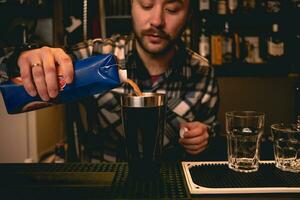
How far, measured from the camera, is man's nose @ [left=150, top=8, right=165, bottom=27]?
153 cm

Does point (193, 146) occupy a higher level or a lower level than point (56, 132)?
higher

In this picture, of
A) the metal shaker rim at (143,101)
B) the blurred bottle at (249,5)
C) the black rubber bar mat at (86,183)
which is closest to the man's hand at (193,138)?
the black rubber bar mat at (86,183)

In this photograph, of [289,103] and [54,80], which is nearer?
[54,80]

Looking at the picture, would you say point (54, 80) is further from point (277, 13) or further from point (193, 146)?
point (277, 13)

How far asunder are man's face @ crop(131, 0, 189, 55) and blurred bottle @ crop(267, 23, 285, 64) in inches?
92.4

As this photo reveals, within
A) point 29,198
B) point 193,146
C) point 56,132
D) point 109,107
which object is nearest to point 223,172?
point 193,146

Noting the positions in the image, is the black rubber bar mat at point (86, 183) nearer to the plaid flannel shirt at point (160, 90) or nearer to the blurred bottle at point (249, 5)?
the plaid flannel shirt at point (160, 90)

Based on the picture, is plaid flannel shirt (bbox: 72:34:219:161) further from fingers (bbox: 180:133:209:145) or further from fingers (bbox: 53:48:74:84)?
fingers (bbox: 53:48:74:84)

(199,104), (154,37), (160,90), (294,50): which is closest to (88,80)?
(154,37)

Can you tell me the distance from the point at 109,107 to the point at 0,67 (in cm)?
68

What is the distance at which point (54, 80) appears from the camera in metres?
0.84

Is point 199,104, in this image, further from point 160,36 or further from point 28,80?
point 28,80

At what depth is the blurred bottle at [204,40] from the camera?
143 inches

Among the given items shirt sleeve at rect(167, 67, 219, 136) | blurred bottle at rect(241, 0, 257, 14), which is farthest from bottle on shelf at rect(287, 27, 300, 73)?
shirt sleeve at rect(167, 67, 219, 136)
